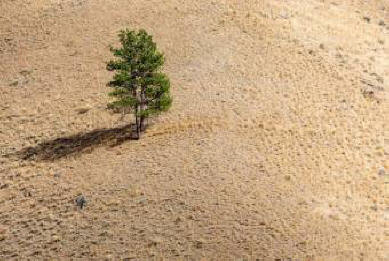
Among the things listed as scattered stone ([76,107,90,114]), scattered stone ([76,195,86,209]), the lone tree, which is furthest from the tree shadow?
scattered stone ([76,195,86,209])

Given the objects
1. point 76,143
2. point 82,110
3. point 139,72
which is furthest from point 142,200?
point 82,110

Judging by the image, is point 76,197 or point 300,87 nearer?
point 76,197

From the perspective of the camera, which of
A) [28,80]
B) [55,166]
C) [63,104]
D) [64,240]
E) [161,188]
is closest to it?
[64,240]

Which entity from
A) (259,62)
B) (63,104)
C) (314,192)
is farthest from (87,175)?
(259,62)

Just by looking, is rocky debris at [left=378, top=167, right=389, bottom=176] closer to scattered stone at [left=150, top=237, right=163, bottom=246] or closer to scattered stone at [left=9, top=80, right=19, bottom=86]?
scattered stone at [left=150, top=237, right=163, bottom=246]

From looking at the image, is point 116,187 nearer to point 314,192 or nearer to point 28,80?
point 314,192

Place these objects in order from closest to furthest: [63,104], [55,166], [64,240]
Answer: [64,240], [55,166], [63,104]

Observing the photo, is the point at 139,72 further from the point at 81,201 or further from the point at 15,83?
the point at 15,83
